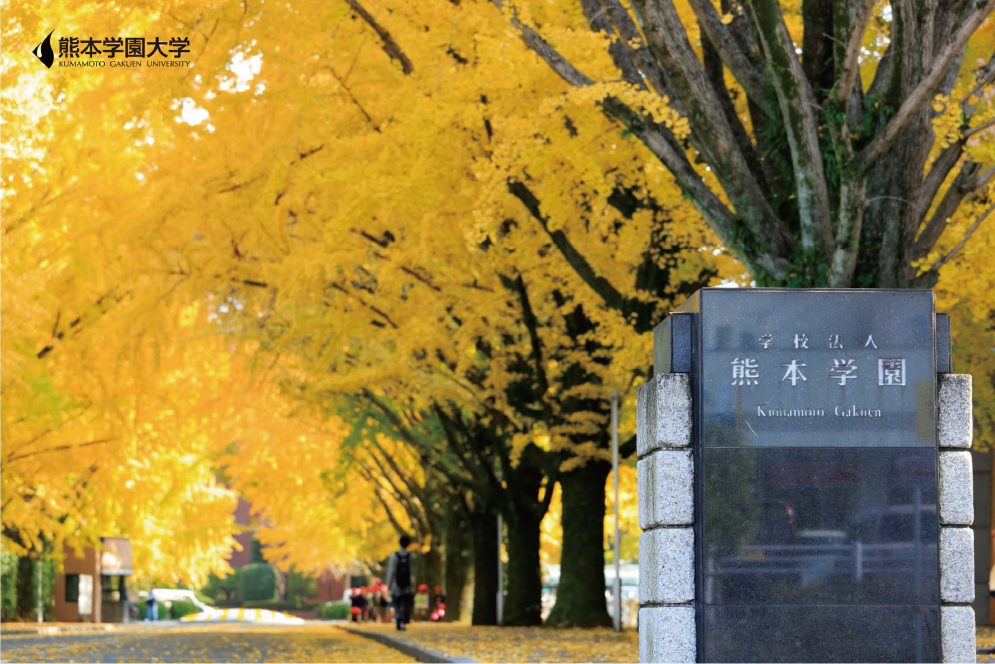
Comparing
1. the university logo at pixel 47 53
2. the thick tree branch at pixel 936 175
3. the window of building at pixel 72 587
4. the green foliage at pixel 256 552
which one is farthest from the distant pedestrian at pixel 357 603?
the thick tree branch at pixel 936 175

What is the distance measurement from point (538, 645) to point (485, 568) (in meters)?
11.4

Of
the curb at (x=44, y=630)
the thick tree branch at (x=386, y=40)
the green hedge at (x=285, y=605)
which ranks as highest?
the thick tree branch at (x=386, y=40)

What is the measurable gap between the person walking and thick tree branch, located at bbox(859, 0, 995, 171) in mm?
14261

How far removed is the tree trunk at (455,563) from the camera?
32875 mm

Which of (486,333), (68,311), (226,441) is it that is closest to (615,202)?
(486,333)

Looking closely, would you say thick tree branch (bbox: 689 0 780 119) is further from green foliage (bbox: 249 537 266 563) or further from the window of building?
green foliage (bbox: 249 537 266 563)

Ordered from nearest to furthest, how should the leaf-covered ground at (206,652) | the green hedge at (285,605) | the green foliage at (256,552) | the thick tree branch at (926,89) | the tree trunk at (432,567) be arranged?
the thick tree branch at (926,89), the leaf-covered ground at (206,652), the tree trunk at (432,567), the green hedge at (285,605), the green foliage at (256,552)

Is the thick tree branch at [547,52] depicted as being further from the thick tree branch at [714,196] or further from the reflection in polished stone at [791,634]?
the reflection in polished stone at [791,634]

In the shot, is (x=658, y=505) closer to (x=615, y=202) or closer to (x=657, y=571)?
(x=657, y=571)

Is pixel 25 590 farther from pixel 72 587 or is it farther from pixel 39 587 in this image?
pixel 72 587

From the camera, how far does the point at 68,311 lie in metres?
25.1

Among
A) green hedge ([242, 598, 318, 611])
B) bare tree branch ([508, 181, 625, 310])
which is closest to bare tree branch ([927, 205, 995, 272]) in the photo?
bare tree branch ([508, 181, 625, 310])

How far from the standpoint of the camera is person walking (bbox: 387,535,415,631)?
23.4 metres

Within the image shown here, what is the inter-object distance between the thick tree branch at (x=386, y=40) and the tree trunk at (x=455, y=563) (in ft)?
59.7
